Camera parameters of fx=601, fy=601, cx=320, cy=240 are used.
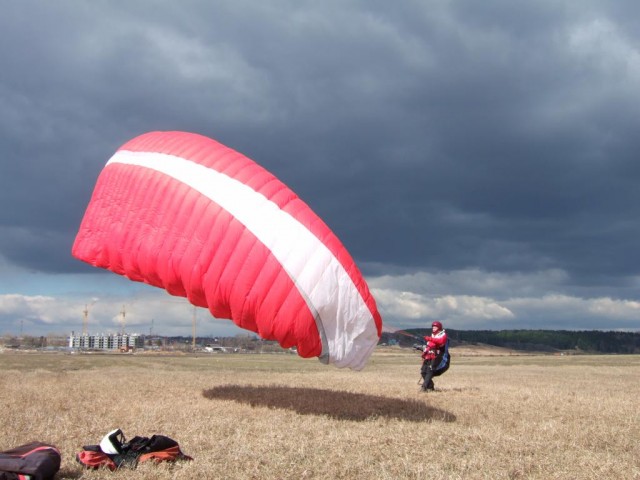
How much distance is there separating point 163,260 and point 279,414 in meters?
3.36

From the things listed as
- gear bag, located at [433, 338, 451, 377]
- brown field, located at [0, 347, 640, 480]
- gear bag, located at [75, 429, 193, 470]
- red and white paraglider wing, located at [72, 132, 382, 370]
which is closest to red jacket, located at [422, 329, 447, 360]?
gear bag, located at [433, 338, 451, 377]

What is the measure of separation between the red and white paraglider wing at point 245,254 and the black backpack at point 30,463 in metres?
4.25

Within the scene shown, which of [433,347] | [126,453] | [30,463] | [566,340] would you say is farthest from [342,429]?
[566,340]

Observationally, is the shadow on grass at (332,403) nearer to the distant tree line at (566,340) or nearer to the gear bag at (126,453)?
the gear bag at (126,453)

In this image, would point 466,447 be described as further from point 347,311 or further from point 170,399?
point 170,399

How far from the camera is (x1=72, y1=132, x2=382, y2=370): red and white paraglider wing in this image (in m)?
9.82

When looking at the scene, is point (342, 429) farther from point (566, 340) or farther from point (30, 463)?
point (566, 340)

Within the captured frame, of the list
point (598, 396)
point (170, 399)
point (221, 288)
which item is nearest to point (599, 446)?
point (221, 288)

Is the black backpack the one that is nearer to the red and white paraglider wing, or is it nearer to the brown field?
the brown field

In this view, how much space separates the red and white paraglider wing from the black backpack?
425 centimetres

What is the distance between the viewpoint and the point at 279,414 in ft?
34.6

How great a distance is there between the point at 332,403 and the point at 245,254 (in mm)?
4175

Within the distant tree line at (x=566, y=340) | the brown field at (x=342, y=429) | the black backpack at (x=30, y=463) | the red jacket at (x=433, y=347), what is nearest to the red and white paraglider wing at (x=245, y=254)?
the brown field at (x=342, y=429)

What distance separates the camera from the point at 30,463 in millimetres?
5766
